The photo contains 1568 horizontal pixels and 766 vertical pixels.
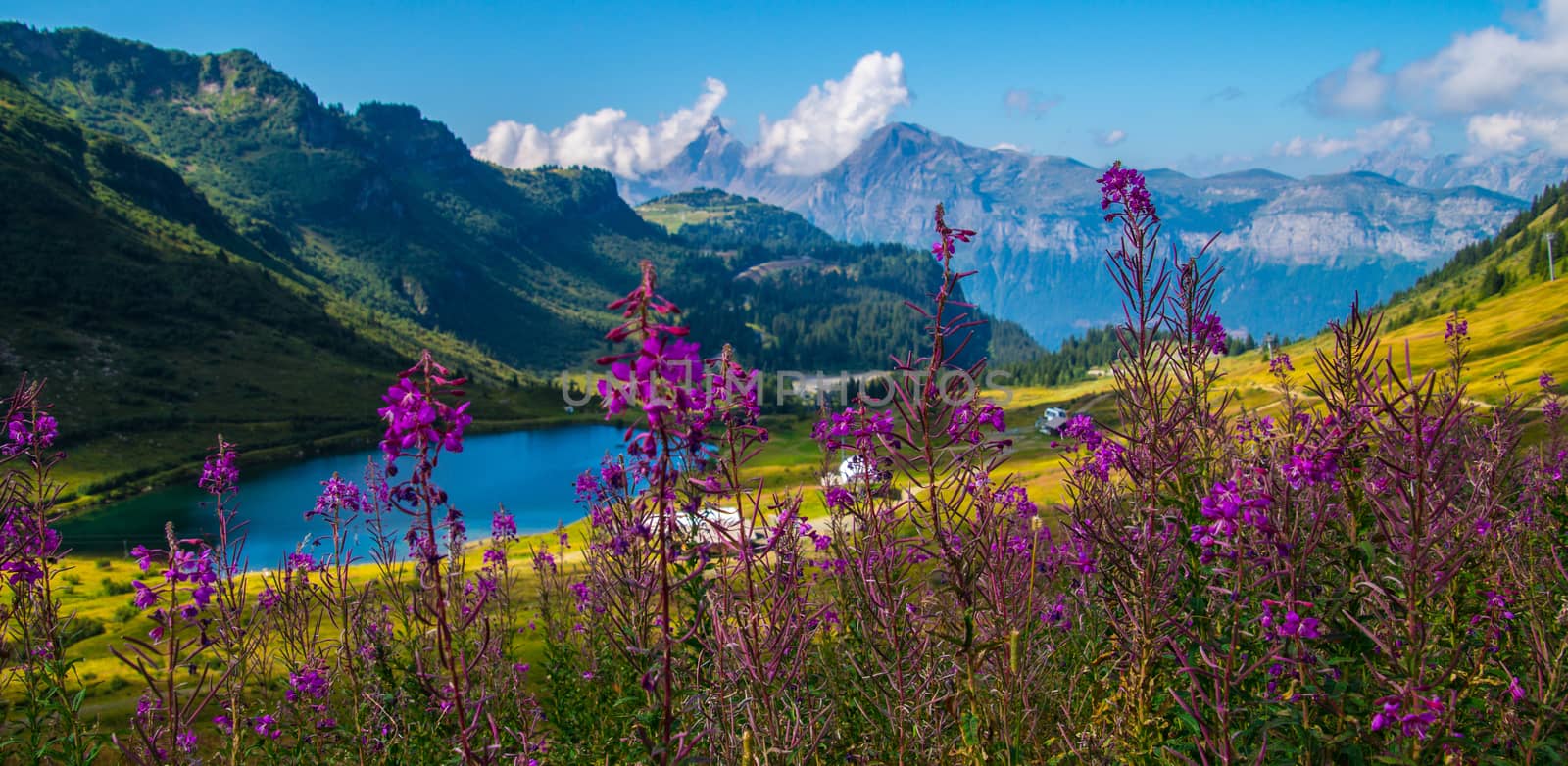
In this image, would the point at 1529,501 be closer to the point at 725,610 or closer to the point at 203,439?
the point at 725,610

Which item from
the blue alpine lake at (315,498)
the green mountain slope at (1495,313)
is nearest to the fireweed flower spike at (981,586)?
the green mountain slope at (1495,313)

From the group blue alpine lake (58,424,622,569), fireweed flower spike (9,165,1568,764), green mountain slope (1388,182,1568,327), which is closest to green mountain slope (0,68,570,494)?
blue alpine lake (58,424,622,569)

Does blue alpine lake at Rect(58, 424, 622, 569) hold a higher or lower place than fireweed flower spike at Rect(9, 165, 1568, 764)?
lower

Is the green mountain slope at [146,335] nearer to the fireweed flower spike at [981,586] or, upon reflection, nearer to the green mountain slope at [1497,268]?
the fireweed flower spike at [981,586]

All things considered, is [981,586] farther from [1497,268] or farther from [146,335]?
[146,335]

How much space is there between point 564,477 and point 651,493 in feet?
350

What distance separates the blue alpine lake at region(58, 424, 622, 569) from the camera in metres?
72.2

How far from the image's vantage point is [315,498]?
5538cm

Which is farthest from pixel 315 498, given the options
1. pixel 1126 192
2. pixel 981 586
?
pixel 1126 192

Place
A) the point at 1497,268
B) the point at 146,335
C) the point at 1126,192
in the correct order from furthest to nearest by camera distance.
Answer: the point at 146,335, the point at 1497,268, the point at 1126,192

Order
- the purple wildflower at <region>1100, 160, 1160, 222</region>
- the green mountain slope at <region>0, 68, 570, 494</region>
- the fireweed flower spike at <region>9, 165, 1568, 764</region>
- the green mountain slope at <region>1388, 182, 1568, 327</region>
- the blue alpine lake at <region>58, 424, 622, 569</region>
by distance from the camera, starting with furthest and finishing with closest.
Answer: the green mountain slope at <region>1388, 182, 1568, 327</region> < the green mountain slope at <region>0, 68, 570, 494</region> < the blue alpine lake at <region>58, 424, 622, 569</region> < the purple wildflower at <region>1100, 160, 1160, 222</region> < the fireweed flower spike at <region>9, 165, 1568, 764</region>

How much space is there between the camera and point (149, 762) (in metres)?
3.30

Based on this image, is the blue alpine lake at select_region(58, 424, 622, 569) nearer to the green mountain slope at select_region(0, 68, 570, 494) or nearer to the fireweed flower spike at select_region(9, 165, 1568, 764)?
the green mountain slope at select_region(0, 68, 570, 494)

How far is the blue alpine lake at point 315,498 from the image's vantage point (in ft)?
237
